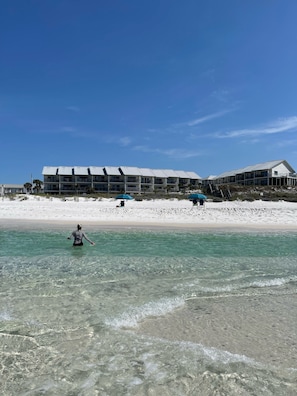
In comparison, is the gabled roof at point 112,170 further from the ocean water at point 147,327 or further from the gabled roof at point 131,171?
the ocean water at point 147,327

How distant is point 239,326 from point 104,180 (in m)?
94.1

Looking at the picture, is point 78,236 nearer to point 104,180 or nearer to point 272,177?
point 272,177

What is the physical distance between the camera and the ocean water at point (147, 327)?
4.29 m

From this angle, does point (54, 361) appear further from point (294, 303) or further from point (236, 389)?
point (294, 303)

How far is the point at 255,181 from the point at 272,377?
9281 centimetres

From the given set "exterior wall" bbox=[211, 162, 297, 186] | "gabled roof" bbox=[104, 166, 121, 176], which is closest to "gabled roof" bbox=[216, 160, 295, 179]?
"exterior wall" bbox=[211, 162, 297, 186]

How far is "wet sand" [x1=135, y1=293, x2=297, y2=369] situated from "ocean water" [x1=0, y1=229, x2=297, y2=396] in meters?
0.02

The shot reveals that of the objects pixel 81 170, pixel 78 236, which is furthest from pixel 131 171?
pixel 78 236

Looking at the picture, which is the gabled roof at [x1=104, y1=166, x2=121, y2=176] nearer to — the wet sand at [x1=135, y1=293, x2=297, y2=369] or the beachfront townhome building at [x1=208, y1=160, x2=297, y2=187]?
the beachfront townhome building at [x1=208, y1=160, x2=297, y2=187]

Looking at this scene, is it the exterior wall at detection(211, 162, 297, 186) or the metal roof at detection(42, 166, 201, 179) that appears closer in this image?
the exterior wall at detection(211, 162, 297, 186)

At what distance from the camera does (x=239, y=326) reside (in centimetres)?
609

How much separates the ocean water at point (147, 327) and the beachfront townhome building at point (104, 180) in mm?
83202

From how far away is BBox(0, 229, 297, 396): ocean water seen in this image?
429 cm

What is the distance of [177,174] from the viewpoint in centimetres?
10600
